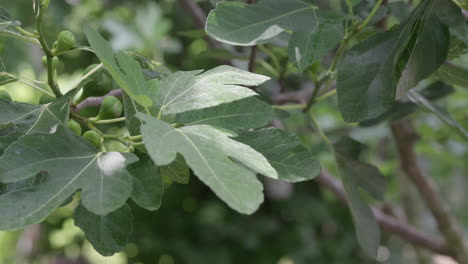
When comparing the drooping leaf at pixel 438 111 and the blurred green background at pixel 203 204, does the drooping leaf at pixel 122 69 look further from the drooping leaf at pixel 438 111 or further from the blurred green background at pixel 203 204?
the blurred green background at pixel 203 204

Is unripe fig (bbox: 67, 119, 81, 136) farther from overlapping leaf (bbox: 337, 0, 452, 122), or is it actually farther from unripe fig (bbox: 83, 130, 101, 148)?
overlapping leaf (bbox: 337, 0, 452, 122)

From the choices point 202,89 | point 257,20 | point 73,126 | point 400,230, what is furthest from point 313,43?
point 400,230

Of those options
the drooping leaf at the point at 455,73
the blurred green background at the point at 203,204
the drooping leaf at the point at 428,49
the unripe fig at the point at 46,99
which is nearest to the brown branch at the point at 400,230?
the blurred green background at the point at 203,204

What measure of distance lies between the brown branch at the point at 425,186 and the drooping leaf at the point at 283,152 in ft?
2.84

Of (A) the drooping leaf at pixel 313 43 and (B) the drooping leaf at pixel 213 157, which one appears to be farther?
(A) the drooping leaf at pixel 313 43

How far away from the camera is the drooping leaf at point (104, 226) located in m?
0.59

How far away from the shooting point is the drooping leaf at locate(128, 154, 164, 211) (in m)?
0.54

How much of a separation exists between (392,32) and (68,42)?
375 mm

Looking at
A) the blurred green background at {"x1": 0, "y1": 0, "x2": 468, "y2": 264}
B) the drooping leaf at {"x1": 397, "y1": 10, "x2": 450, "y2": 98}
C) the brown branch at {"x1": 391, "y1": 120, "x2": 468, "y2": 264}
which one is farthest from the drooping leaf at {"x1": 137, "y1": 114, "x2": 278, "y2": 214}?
the blurred green background at {"x1": 0, "y1": 0, "x2": 468, "y2": 264}

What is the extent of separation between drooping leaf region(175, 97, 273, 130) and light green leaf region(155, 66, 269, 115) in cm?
1

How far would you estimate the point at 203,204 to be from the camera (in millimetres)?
2365

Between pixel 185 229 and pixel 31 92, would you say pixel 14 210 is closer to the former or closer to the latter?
pixel 31 92

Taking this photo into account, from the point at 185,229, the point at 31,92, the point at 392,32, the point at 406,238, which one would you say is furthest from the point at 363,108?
the point at 185,229

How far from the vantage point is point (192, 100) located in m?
0.55
